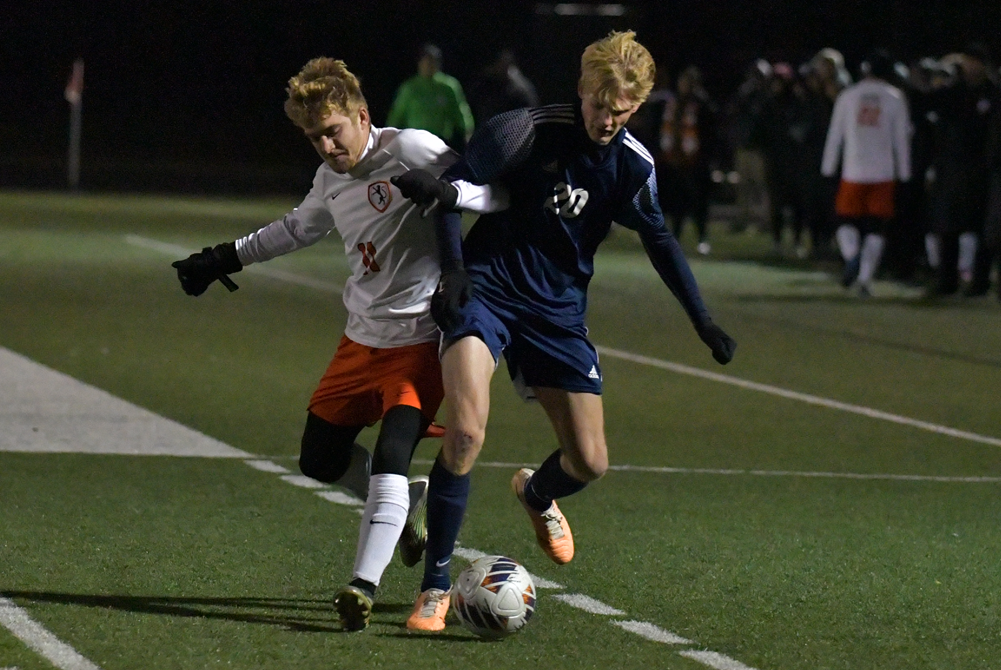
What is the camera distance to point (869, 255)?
18.8 meters

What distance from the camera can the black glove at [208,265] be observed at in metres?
6.72

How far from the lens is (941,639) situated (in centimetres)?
618

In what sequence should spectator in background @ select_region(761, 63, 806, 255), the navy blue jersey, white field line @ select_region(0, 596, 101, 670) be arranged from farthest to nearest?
spectator in background @ select_region(761, 63, 806, 255)
the navy blue jersey
white field line @ select_region(0, 596, 101, 670)

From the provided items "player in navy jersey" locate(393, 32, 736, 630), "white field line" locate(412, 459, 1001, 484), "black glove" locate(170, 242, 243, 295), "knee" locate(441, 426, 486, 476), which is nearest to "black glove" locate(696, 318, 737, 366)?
"player in navy jersey" locate(393, 32, 736, 630)

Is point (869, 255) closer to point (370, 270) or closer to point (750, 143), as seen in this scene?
point (750, 143)

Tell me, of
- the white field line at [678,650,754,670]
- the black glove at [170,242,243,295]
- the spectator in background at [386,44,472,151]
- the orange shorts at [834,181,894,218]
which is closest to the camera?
the white field line at [678,650,754,670]

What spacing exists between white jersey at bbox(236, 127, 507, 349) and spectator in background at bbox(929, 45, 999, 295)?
1279 cm

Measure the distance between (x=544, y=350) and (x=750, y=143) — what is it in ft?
61.1

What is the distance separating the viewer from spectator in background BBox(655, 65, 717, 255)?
25.1 metres

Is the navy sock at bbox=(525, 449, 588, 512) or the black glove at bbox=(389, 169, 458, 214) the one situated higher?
the black glove at bbox=(389, 169, 458, 214)

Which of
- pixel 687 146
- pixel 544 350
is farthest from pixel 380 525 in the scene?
pixel 687 146

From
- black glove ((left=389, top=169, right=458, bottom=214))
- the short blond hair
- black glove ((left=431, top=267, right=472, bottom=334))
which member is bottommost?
black glove ((left=431, top=267, right=472, bottom=334))

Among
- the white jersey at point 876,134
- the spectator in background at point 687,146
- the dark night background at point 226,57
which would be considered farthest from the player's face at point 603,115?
the dark night background at point 226,57

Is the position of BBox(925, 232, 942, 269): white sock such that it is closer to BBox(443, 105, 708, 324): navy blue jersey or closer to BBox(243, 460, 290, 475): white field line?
BBox(243, 460, 290, 475): white field line
